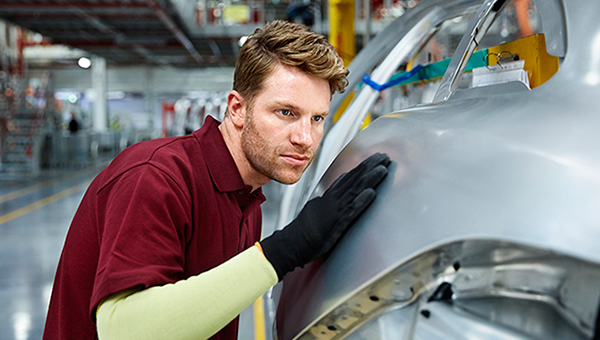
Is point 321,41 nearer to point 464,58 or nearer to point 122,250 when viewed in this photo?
point 464,58

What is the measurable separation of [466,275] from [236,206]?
29.8 inches

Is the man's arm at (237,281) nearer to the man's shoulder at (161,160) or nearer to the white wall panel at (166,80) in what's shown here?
the man's shoulder at (161,160)

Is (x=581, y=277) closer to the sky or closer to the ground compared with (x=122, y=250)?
closer to the sky

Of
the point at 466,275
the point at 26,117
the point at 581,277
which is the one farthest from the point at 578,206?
the point at 26,117

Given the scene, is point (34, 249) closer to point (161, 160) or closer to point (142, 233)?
point (161, 160)

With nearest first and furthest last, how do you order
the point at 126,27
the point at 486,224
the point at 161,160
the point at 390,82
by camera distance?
the point at 486,224, the point at 161,160, the point at 390,82, the point at 126,27

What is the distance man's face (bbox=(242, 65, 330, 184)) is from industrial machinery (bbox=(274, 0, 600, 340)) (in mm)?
239

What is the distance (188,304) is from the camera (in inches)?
38.6

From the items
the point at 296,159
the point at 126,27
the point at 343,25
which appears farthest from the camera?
the point at 126,27

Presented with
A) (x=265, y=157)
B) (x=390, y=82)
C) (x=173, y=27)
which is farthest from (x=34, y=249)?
(x=173, y=27)

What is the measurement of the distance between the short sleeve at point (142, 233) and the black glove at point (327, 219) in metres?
0.20

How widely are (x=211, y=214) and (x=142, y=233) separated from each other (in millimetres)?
271

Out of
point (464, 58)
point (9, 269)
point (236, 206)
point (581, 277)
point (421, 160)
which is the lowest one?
point (9, 269)

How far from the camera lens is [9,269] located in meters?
4.79
